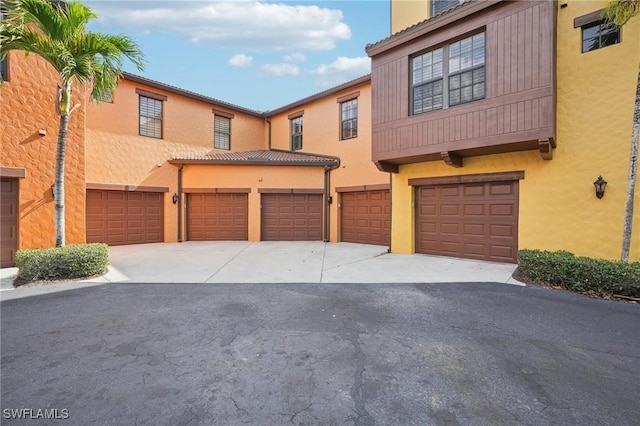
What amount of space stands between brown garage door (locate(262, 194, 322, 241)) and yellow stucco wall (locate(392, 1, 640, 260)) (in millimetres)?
8256

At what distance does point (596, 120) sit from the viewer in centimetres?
712

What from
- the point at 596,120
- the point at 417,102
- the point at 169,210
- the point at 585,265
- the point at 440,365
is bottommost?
the point at 440,365

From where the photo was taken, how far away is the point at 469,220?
9.13 metres

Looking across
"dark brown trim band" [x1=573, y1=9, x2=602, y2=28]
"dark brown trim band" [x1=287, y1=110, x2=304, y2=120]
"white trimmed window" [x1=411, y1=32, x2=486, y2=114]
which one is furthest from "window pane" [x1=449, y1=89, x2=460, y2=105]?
"dark brown trim band" [x1=287, y1=110, x2=304, y2=120]

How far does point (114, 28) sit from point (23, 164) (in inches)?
179

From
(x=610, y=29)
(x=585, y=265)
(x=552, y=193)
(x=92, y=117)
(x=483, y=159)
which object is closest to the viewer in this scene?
(x=585, y=265)

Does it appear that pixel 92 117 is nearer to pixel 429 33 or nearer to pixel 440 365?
pixel 429 33

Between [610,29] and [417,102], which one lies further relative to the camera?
[417,102]

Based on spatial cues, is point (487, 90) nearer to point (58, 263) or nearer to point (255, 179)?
point (255, 179)

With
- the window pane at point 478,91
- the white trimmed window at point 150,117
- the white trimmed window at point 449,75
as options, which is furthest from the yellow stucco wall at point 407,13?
the white trimmed window at point 150,117

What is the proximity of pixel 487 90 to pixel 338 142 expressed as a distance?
7195 millimetres

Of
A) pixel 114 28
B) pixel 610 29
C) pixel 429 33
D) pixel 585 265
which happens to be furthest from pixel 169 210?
pixel 610 29

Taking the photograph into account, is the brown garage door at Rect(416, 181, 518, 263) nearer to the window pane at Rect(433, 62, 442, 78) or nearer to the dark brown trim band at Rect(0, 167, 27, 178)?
Answer: the window pane at Rect(433, 62, 442, 78)

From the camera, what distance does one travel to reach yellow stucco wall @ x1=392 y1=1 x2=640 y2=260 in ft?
22.3
